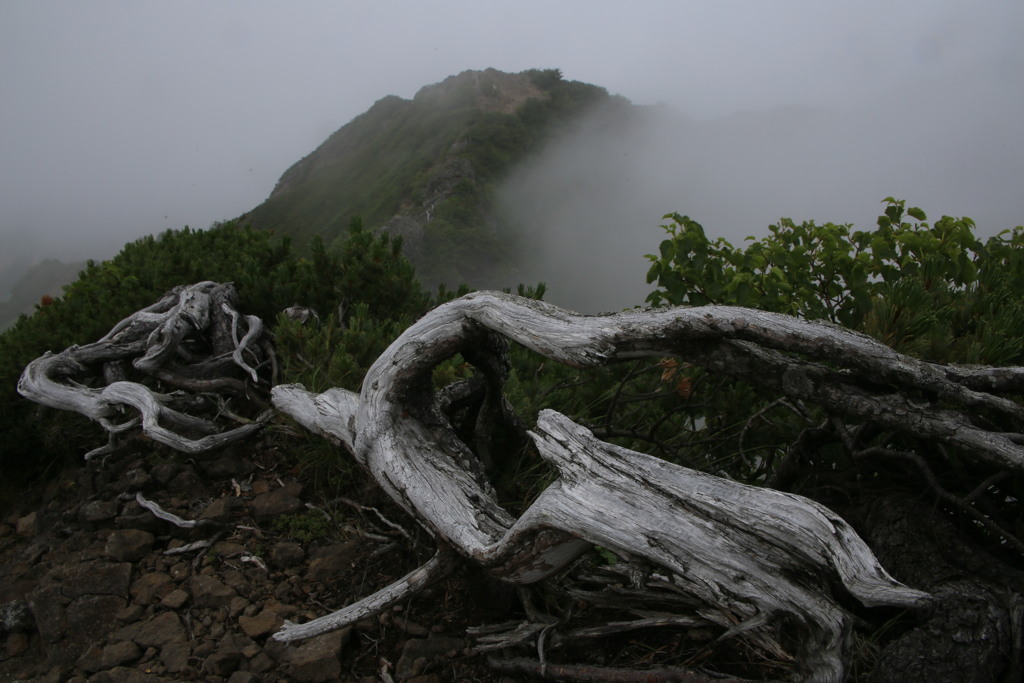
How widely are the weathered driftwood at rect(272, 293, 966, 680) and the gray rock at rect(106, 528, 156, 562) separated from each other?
1.35 metres

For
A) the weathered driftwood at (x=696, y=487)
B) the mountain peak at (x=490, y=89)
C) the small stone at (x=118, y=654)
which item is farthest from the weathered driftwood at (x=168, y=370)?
the mountain peak at (x=490, y=89)

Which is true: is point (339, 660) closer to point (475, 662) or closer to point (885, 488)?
point (475, 662)

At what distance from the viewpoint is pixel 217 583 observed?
3365mm

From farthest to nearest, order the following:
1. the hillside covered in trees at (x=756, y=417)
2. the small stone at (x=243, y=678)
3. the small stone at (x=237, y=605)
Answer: the small stone at (x=237, y=605), the small stone at (x=243, y=678), the hillside covered in trees at (x=756, y=417)

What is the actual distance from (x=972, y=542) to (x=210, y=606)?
322 cm

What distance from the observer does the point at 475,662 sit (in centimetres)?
279

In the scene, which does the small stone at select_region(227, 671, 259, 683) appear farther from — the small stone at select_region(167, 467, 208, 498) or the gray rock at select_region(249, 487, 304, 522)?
the small stone at select_region(167, 467, 208, 498)

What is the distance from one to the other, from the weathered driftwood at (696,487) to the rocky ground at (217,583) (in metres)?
0.29

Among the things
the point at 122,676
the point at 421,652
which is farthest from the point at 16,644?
the point at 421,652

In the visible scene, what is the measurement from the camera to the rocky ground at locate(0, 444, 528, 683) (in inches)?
113

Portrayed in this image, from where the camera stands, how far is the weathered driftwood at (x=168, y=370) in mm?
4430

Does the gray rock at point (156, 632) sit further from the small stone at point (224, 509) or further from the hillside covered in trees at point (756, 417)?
the small stone at point (224, 509)

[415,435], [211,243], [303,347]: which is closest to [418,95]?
[211,243]

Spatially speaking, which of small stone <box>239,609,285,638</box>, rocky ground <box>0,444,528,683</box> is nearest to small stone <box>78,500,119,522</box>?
rocky ground <box>0,444,528,683</box>
